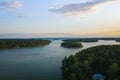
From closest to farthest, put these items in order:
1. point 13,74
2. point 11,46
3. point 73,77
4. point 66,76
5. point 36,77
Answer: point 73,77 → point 66,76 → point 36,77 → point 13,74 → point 11,46

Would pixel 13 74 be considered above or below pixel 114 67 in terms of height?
below

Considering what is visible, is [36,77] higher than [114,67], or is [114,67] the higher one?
[114,67]

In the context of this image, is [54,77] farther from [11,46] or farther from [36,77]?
[11,46]

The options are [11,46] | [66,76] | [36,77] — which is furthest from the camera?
[11,46]

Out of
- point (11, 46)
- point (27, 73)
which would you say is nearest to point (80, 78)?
point (27, 73)

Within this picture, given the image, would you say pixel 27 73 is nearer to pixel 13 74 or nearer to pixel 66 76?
pixel 13 74

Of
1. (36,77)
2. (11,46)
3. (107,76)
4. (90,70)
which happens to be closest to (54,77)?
(36,77)

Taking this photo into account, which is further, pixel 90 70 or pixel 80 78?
pixel 90 70

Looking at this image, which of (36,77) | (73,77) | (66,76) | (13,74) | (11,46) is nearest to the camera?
(73,77)

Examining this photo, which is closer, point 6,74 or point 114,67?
point 114,67
